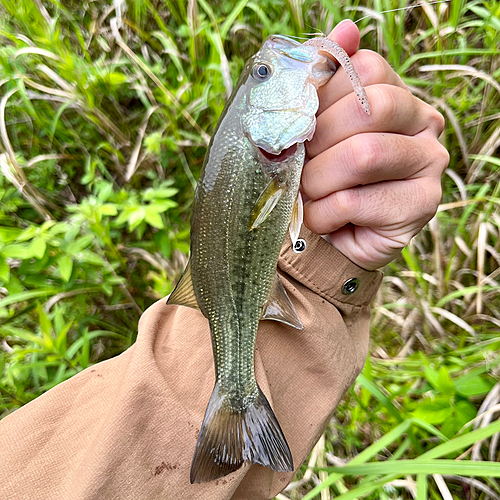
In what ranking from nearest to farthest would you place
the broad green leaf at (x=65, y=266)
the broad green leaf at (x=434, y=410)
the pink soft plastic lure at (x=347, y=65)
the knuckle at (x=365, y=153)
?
the pink soft plastic lure at (x=347, y=65), the knuckle at (x=365, y=153), the broad green leaf at (x=434, y=410), the broad green leaf at (x=65, y=266)

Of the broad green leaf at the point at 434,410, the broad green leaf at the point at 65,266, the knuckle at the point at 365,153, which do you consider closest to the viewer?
the knuckle at the point at 365,153

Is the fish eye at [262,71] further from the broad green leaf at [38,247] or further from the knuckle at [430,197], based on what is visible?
the broad green leaf at [38,247]

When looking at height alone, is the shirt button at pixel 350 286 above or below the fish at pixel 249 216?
below

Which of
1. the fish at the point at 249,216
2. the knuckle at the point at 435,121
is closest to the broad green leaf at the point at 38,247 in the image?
the fish at the point at 249,216

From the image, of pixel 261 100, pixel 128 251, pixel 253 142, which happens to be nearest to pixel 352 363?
pixel 253 142

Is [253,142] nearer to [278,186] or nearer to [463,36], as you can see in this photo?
[278,186]

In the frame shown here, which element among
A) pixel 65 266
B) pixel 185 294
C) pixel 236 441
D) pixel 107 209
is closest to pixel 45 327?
pixel 65 266

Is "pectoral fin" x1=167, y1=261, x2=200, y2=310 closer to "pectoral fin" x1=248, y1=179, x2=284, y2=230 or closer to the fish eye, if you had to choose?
"pectoral fin" x1=248, y1=179, x2=284, y2=230
